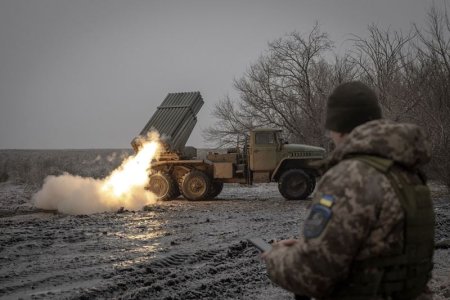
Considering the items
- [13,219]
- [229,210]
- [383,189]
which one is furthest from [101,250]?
[383,189]

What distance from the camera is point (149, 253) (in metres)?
8.01

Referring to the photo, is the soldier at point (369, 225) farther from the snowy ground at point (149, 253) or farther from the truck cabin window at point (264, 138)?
the truck cabin window at point (264, 138)

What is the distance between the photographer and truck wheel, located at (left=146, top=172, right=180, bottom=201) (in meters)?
17.2

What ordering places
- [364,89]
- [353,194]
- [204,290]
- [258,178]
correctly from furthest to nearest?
1. [258,178]
2. [204,290]
3. [364,89]
4. [353,194]

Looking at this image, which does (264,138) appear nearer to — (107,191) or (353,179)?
(107,191)

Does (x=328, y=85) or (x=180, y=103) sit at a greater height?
(x=328, y=85)

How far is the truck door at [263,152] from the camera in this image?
16578 mm

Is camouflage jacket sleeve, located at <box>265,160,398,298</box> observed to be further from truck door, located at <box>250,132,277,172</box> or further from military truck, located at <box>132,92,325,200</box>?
truck door, located at <box>250,132,277,172</box>

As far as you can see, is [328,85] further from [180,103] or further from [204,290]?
[204,290]

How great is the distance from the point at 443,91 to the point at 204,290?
9967 millimetres

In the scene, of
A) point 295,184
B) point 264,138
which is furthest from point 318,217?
point 264,138

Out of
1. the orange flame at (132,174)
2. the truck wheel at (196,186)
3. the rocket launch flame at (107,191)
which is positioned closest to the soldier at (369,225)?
the rocket launch flame at (107,191)

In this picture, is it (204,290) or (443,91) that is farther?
(443,91)

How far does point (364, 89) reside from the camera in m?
2.30
